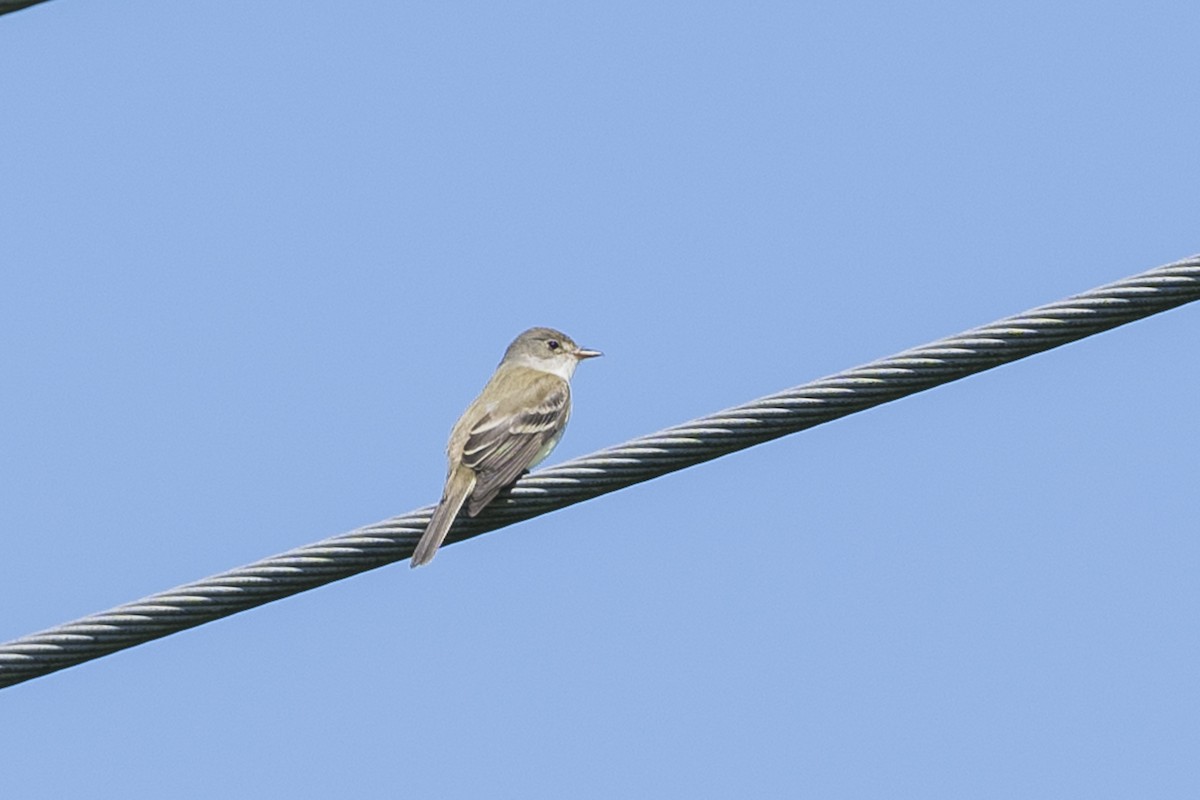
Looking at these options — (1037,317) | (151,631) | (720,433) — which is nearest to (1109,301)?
(1037,317)

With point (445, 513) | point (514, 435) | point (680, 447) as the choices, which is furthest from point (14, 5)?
point (514, 435)

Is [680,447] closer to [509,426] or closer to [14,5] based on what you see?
[14,5]

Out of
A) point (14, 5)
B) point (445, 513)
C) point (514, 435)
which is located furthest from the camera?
point (514, 435)

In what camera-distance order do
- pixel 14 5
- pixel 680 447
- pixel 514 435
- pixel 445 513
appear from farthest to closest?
pixel 514 435, pixel 445 513, pixel 680 447, pixel 14 5

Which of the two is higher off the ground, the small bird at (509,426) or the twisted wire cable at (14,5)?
the twisted wire cable at (14,5)

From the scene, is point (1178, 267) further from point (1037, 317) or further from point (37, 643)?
point (37, 643)

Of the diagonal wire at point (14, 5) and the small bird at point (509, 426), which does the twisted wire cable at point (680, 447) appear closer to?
the small bird at point (509, 426)

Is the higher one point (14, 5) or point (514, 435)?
point (14, 5)

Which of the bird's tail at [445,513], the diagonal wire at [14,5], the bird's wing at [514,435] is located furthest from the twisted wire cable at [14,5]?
the bird's wing at [514,435]
